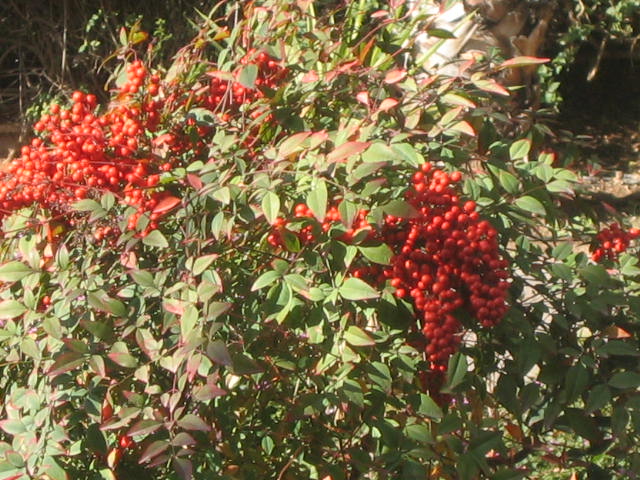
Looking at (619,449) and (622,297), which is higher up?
(622,297)

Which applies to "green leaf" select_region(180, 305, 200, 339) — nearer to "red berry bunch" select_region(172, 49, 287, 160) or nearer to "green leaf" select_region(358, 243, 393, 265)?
"green leaf" select_region(358, 243, 393, 265)

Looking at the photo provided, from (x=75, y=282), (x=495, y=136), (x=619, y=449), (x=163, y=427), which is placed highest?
(x=495, y=136)

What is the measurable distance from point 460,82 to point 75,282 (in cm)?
78

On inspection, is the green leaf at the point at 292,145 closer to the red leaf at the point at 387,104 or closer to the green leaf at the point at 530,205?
the red leaf at the point at 387,104


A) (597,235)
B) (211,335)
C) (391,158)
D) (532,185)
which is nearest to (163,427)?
(211,335)

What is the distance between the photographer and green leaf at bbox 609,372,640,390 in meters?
1.62

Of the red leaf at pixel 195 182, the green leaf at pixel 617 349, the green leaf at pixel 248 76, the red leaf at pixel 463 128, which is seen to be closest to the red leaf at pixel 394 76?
the red leaf at pixel 463 128

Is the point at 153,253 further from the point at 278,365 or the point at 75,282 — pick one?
the point at 278,365

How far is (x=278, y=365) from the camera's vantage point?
1.59 m

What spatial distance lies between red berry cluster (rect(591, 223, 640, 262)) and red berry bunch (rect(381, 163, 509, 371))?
0.42 metres

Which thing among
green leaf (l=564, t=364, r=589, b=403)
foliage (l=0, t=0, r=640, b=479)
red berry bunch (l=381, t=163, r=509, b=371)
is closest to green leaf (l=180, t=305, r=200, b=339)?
foliage (l=0, t=0, r=640, b=479)

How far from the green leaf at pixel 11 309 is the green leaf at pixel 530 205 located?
0.86 m

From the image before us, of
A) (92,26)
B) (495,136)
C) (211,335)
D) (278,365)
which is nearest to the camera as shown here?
(211,335)

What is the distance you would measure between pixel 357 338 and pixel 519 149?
546 mm
